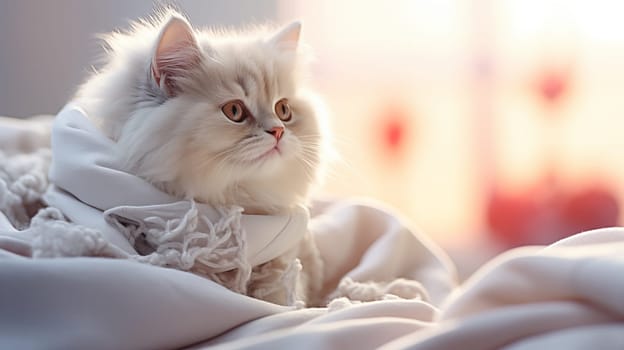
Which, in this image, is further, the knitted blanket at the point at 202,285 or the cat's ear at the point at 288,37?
the cat's ear at the point at 288,37

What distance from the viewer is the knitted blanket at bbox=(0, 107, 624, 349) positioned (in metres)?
0.65

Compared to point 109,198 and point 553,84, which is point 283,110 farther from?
point 553,84

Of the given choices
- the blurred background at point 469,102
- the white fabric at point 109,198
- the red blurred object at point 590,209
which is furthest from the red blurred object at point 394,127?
the white fabric at point 109,198

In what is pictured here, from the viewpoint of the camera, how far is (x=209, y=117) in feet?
3.31

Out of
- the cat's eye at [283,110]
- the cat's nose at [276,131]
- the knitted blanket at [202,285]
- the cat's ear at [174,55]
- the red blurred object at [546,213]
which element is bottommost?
the red blurred object at [546,213]

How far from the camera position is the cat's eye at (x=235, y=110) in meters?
1.04

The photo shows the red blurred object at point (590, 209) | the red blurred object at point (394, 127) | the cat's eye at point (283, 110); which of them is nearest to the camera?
the cat's eye at point (283, 110)

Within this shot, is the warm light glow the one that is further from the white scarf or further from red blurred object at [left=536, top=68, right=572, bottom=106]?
the white scarf

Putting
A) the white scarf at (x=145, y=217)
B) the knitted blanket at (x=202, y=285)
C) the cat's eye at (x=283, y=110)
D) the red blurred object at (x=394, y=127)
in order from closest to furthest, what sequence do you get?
the knitted blanket at (x=202, y=285) < the white scarf at (x=145, y=217) < the cat's eye at (x=283, y=110) < the red blurred object at (x=394, y=127)

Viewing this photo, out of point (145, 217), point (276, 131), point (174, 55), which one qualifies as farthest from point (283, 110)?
point (145, 217)

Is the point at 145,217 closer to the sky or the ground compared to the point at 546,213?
closer to the sky

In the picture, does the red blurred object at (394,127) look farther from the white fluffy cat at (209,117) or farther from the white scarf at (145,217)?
the white scarf at (145,217)

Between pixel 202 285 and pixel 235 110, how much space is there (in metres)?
0.31

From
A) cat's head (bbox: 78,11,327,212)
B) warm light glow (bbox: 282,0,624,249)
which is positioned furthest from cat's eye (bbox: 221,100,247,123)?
warm light glow (bbox: 282,0,624,249)
